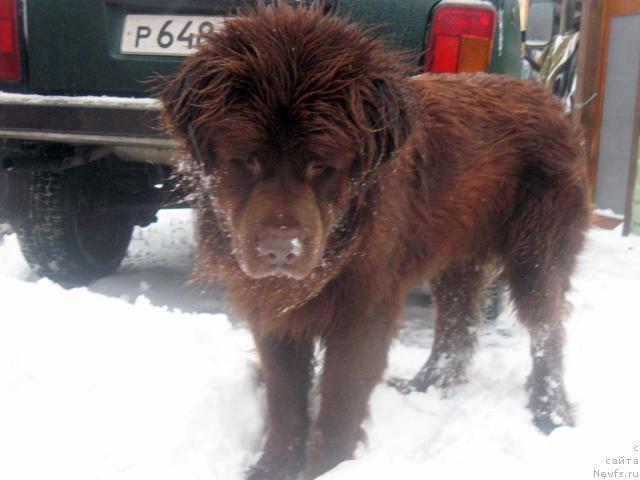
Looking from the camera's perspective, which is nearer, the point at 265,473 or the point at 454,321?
the point at 265,473

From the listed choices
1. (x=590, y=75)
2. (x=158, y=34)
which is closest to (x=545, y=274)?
(x=158, y=34)

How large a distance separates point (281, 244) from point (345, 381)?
2.27ft

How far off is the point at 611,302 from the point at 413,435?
96.8 inches

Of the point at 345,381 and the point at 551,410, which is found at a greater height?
the point at 345,381

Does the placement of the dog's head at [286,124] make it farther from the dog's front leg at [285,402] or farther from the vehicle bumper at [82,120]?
the vehicle bumper at [82,120]

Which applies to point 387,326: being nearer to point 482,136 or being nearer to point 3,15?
point 482,136

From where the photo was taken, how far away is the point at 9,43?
3.78 m

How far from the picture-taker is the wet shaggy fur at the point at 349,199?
220 centimetres

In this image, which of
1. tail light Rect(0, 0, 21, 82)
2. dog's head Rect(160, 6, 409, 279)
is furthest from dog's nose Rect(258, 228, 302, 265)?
tail light Rect(0, 0, 21, 82)

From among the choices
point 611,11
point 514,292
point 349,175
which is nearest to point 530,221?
point 514,292

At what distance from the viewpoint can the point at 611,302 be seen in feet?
15.9

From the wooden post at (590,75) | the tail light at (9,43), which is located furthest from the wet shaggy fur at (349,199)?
the wooden post at (590,75)

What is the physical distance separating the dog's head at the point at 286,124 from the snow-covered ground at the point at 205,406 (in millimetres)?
744

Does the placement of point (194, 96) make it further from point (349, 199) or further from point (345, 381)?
point (345, 381)
